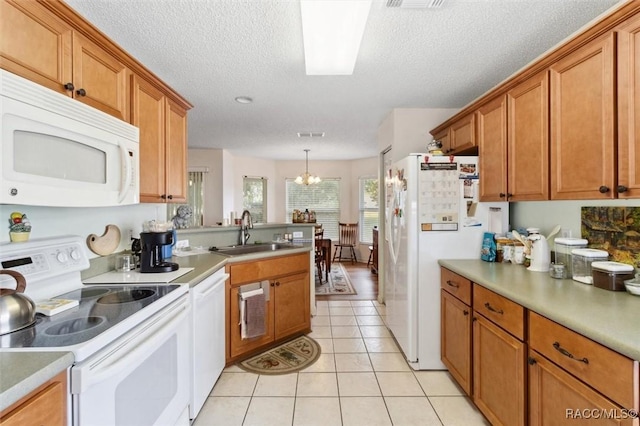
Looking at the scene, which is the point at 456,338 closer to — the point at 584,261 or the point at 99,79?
the point at 584,261

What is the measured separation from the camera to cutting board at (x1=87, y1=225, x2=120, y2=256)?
1802mm

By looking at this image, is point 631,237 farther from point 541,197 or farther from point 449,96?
point 449,96

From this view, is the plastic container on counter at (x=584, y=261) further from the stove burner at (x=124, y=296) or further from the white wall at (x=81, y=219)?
the white wall at (x=81, y=219)

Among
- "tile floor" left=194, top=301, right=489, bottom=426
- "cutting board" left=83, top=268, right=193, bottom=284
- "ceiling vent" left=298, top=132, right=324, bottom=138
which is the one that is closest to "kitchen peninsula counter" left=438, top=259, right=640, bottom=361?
"tile floor" left=194, top=301, right=489, bottom=426

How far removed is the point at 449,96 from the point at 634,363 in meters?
2.61

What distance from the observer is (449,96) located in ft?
9.50

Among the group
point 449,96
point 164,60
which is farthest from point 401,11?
point 164,60

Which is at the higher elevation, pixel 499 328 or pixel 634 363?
pixel 634 363

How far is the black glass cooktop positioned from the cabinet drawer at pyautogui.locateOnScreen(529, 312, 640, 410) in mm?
1723

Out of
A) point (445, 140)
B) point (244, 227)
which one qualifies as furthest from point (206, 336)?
point (445, 140)

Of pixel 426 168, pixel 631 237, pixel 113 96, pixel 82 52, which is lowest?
pixel 631 237

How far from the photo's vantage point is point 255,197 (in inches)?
269

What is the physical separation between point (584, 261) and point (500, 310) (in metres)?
0.60

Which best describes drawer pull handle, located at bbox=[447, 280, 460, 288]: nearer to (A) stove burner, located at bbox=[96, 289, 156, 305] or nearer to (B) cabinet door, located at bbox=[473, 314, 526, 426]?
(B) cabinet door, located at bbox=[473, 314, 526, 426]
